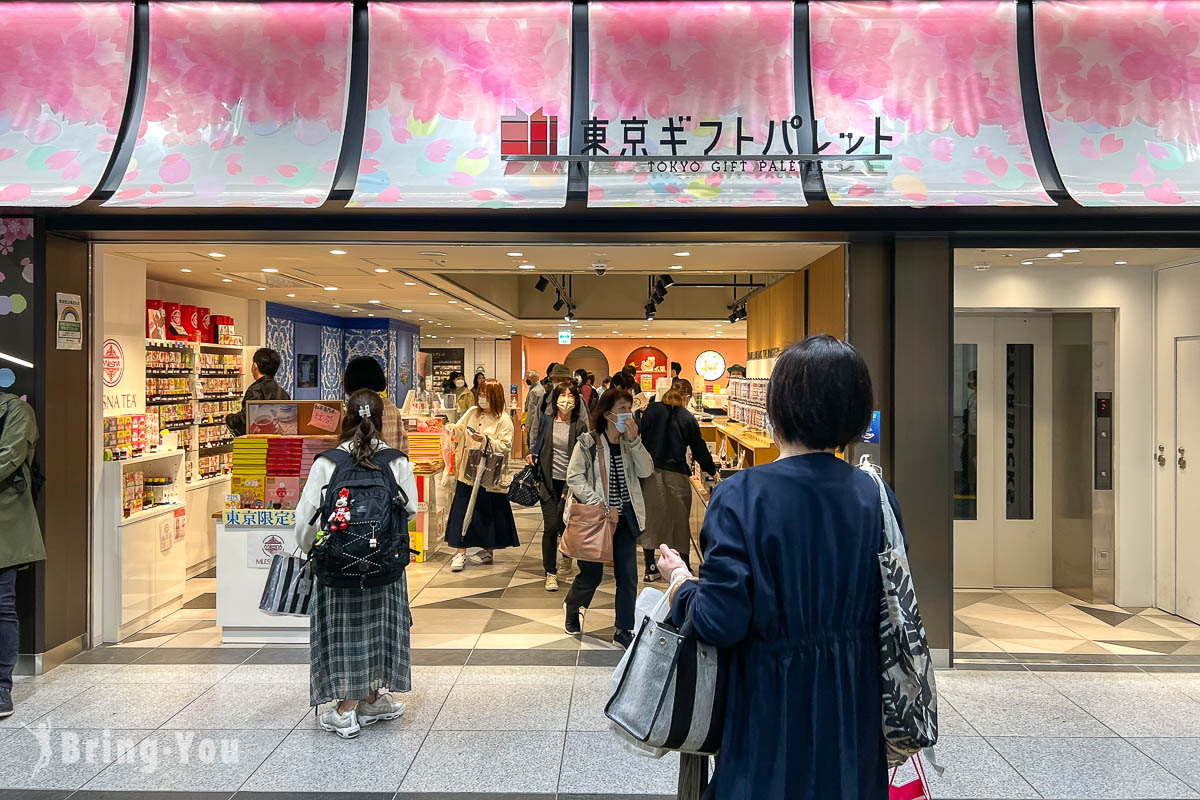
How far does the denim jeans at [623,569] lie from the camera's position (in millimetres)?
4777

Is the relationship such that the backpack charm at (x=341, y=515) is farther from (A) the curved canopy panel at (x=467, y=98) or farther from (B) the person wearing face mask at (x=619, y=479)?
(A) the curved canopy panel at (x=467, y=98)

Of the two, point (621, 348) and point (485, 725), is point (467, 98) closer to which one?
point (485, 725)

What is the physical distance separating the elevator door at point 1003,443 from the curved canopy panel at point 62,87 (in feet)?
19.7

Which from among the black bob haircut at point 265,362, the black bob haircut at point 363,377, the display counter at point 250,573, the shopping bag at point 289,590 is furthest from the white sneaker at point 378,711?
the black bob haircut at point 265,362

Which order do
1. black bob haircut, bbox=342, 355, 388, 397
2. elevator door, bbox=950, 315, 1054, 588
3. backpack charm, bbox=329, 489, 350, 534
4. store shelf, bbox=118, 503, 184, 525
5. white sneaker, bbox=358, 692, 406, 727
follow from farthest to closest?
elevator door, bbox=950, 315, 1054, 588 → store shelf, bbox=118, 503, 184, 525 → black bob haircut, bbox=342, 355, 388, 397 → white sneaker, bbox=358, 692, 406, 727 → backpack charm, bbox=329, 489, 350, 534

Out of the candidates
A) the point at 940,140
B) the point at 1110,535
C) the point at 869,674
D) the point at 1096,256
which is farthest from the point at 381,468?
the point at 1110,535

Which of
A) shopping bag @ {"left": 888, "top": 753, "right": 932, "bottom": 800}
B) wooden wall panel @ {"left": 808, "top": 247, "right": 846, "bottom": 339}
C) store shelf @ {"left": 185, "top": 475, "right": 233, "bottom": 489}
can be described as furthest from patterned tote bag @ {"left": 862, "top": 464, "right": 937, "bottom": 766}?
store shelf @ {"left": 185, "top": 475, "right": 233, "bottom": 489}

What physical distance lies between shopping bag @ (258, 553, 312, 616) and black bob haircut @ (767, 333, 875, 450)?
2.83 metres

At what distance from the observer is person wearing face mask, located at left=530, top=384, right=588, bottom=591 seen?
20.2 ft

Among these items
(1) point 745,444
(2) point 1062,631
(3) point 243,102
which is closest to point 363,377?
(3) point 243,102

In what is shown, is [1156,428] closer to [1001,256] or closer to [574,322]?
[1001,256]

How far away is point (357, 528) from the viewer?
3.43m

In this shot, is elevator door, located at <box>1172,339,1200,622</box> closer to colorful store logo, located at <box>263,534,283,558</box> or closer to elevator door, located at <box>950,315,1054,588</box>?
elevator door, located at <box>950,315,1054,588</box>

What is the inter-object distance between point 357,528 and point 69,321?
254 centimetres
